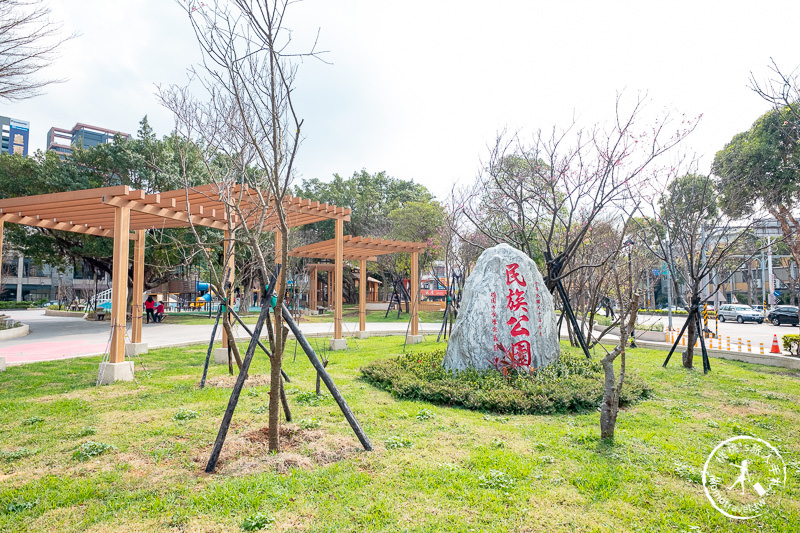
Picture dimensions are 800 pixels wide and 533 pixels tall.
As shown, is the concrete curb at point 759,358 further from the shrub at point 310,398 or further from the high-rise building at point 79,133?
the high-rise building at point 79,133

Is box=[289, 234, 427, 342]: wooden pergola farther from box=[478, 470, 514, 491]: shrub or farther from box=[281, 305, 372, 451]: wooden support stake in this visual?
box=[478, 470, 514, 491]: shrub

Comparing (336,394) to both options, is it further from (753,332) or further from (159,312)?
(753,332)

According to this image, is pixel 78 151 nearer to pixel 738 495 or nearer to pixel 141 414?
pixel 141 414

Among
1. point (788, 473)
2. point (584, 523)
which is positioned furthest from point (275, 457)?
point (788, 473)

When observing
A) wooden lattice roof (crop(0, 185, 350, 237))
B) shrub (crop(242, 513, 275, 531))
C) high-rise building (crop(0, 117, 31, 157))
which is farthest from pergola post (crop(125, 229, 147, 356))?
high-rise building (crop(0, 117, 31, 157))

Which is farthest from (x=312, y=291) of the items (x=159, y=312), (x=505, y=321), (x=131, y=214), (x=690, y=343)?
(x=690, y=343)

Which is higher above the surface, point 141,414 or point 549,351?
point 549,351

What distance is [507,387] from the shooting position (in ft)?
→ 19.3

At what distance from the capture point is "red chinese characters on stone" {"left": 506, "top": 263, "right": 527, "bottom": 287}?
6.99 metres

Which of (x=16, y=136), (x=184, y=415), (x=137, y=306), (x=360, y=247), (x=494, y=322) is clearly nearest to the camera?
(x=184, y=415)

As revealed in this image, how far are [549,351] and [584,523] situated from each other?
180 inches

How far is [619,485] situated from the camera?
10.7ft

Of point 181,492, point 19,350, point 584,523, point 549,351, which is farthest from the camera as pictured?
point 19,350

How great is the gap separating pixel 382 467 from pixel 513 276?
4.24 metres
